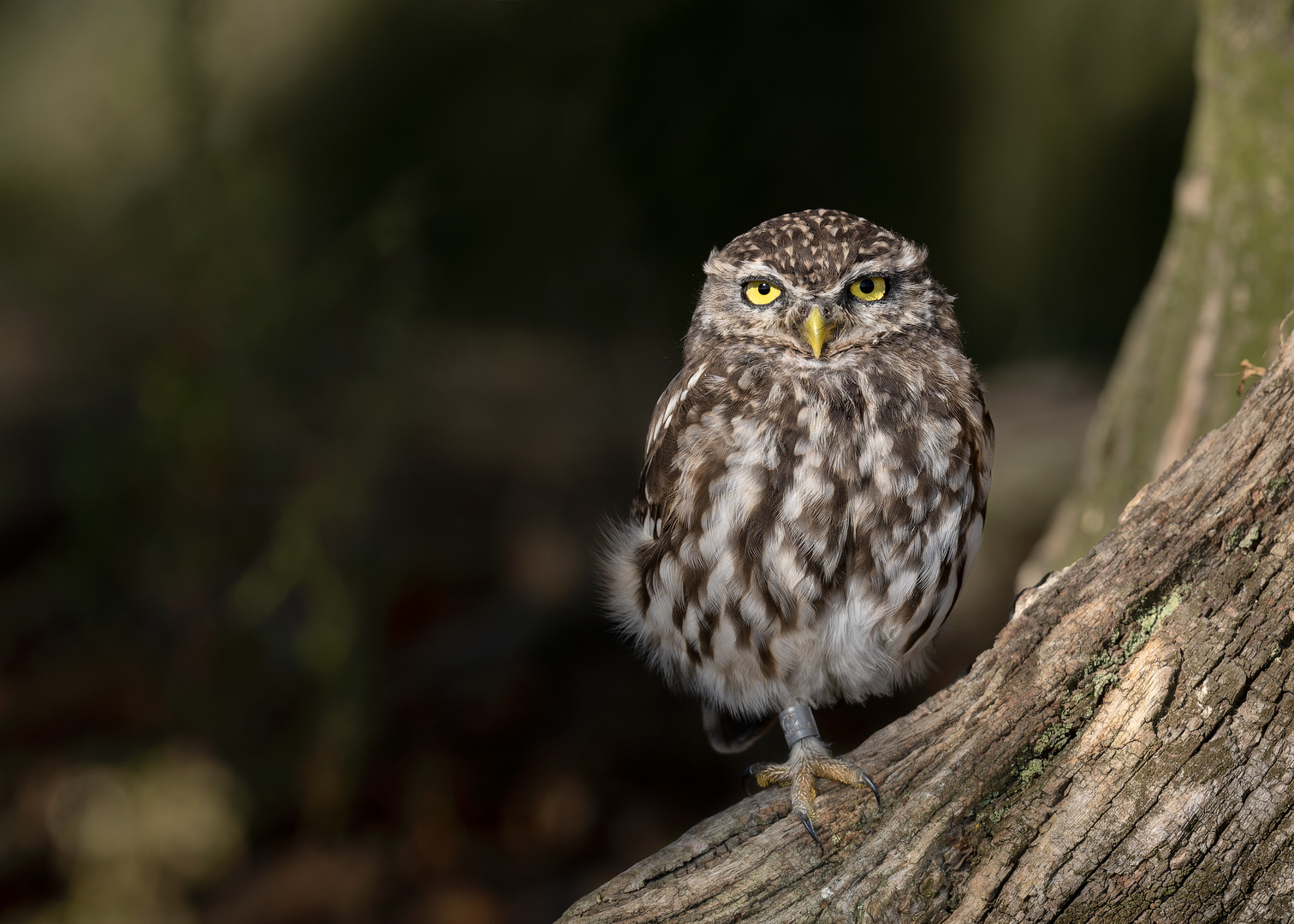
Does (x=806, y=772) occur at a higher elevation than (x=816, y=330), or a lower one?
lower

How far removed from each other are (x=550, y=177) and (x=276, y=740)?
A: 290 centimetres

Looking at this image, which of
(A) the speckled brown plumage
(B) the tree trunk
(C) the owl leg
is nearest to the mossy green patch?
(C) the owl leg

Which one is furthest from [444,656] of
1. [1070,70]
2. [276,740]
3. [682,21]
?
[1070,70]

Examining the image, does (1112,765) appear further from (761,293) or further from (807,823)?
(761,293)

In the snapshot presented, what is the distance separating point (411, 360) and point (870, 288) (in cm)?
280

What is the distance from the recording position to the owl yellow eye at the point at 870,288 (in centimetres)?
247

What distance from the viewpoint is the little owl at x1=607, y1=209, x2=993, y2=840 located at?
2.41m

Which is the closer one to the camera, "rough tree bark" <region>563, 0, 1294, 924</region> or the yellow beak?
"rough tree bark" <region>563, 0, 1294, 924</region>

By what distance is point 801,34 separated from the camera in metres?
5.00

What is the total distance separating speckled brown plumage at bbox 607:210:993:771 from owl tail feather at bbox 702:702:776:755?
0.41 metres

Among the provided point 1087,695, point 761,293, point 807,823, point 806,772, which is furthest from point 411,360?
point 1087,695

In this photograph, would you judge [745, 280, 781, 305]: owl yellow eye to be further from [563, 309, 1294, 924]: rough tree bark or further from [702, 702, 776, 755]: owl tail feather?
[702, 702, 776, 755]: owl tail feather

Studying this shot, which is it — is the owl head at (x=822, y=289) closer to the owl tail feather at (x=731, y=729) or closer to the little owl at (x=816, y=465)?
the little owl at (x=816, y=465)

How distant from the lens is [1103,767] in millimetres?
1848
